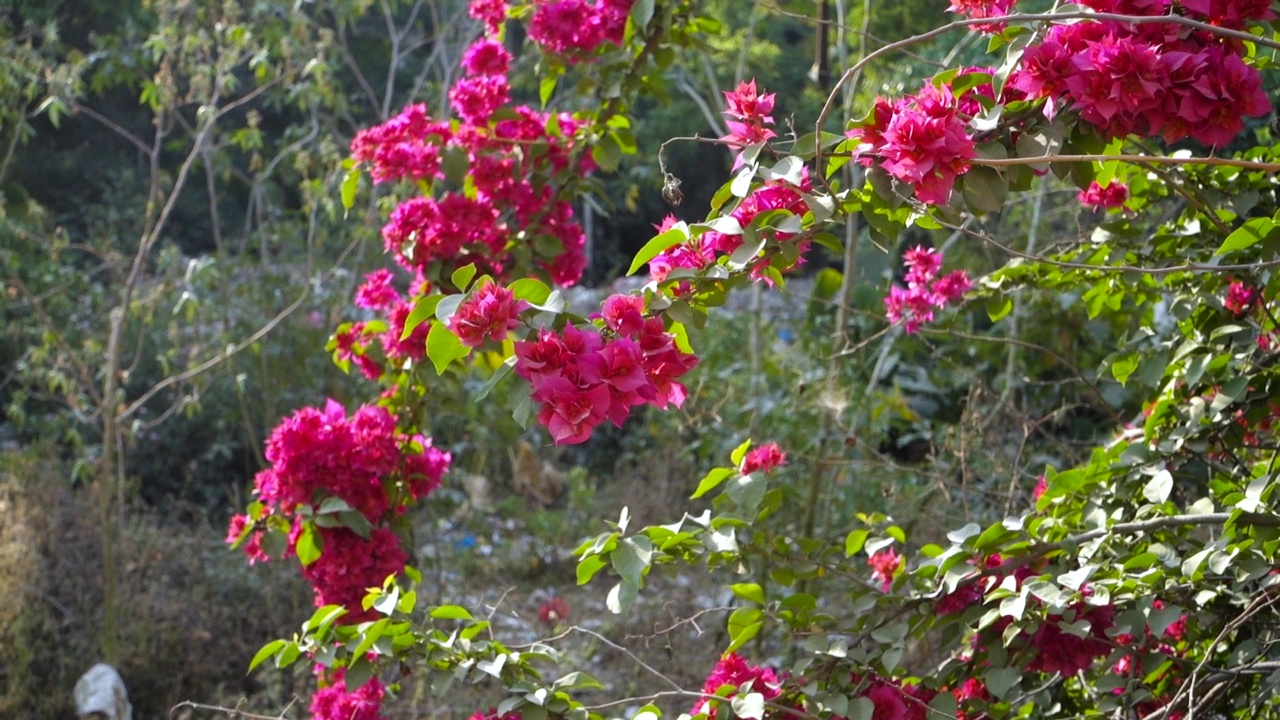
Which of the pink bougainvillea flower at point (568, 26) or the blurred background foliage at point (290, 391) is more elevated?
the pink bougainvillea flower at point (568, 26)

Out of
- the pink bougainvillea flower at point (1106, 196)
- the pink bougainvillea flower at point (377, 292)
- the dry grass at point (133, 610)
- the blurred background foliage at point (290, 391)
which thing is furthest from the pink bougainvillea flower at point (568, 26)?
the dry grass at point (133, 610)

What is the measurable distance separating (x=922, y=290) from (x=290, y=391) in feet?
9.85

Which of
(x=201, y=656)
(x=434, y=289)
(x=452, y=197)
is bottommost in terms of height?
(x=201, y=656)

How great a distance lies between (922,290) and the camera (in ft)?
6.33

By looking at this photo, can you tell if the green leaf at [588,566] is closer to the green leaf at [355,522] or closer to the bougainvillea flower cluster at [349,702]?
the bougainvillea flower cluster at [349,702]

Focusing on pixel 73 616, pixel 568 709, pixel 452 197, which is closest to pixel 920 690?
pixel 568 709

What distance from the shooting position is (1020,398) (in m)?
4.19

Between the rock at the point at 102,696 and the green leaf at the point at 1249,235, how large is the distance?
8.71 ft

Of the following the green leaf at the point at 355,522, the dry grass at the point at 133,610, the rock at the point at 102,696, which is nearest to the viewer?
the green leaf at the point at 355,522

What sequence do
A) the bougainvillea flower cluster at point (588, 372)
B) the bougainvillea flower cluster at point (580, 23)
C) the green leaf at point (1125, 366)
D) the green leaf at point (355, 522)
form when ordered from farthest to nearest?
the bougainvillea flower cluster at point (580, 23), the green leaf at point (355, 522), the green leaf at point (1125, 366), the bougainvillea flower cluster at point (588, 372)

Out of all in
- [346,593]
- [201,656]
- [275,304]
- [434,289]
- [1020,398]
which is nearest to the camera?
[346,593]

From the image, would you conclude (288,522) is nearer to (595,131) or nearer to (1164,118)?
(595,131)

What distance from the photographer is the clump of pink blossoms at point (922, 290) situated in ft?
6.11

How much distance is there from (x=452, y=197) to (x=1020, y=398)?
110 inches
